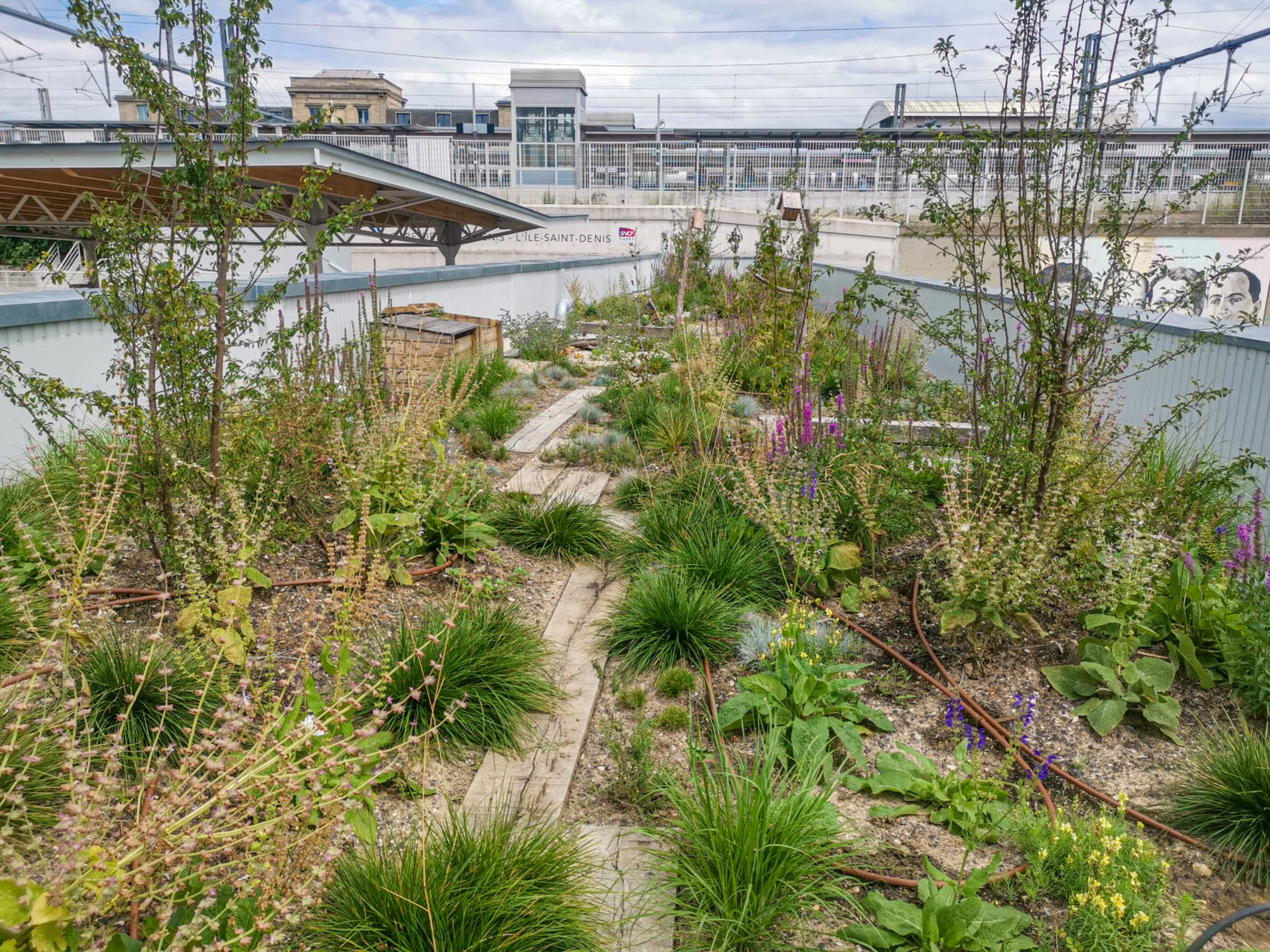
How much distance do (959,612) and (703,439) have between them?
2859mm

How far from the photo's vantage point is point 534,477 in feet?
21.0

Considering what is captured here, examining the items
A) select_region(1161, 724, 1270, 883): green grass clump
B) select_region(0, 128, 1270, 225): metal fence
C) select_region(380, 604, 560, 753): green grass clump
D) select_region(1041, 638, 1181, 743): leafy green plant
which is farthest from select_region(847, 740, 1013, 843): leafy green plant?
select_region(0, 128, 1270, 225): metal fence

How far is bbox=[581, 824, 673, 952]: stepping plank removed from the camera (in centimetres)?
235

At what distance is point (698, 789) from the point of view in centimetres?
265

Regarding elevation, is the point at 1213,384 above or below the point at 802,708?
above

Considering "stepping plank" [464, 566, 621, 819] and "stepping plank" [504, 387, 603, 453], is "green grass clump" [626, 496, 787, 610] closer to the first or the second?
"stepping plank" [464, 566, 621, 819]

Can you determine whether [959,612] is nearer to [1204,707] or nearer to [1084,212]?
[1204,707]

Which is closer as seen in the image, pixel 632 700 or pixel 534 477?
pixel 632 700

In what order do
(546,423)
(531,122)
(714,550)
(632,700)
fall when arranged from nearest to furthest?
(632,700) < (714,550) < (546,423) < (531,122)

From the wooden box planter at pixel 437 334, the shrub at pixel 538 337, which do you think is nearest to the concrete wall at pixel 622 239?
the shrub at pixel 538 337

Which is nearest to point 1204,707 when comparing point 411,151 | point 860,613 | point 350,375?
point 860,613

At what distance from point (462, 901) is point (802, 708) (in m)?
1.59

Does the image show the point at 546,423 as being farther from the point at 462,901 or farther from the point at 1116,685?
the point at 462,901

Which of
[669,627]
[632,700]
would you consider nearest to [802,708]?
[632,700]
